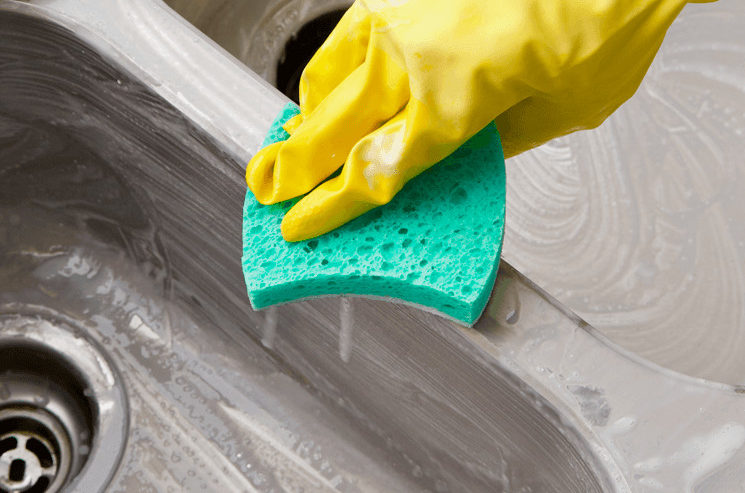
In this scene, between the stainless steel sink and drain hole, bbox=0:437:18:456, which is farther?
drain hole, bbox=0:437:18:456

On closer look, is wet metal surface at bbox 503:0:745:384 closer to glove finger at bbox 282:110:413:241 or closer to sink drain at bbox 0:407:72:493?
glove finger at bbox 282:110:413:241

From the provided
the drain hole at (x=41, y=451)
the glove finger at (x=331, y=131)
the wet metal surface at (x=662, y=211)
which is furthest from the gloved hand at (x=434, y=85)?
the drain hole at (x=41, y=451)

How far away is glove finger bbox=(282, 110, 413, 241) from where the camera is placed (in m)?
0.41

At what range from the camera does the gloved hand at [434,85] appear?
38cm

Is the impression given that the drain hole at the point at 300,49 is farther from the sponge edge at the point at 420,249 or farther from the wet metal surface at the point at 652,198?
the sponge edge at the point at 420,249

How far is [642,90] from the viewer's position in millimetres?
793

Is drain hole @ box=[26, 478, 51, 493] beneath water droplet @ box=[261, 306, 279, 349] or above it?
above

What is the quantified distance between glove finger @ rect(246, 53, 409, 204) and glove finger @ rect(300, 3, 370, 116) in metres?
0.03

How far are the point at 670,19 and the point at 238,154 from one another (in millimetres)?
297

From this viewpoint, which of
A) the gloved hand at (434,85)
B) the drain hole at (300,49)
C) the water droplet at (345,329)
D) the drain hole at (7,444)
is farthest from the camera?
the drain hole at (300,49)

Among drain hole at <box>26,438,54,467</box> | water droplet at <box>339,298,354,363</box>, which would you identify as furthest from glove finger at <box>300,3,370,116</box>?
drain hole at <box>26,438,54,467</box>

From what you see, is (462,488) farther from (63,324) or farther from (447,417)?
(63,324)

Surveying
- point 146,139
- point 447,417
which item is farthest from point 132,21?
point 447,417

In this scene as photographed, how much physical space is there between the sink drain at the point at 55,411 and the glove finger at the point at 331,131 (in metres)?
0.33
